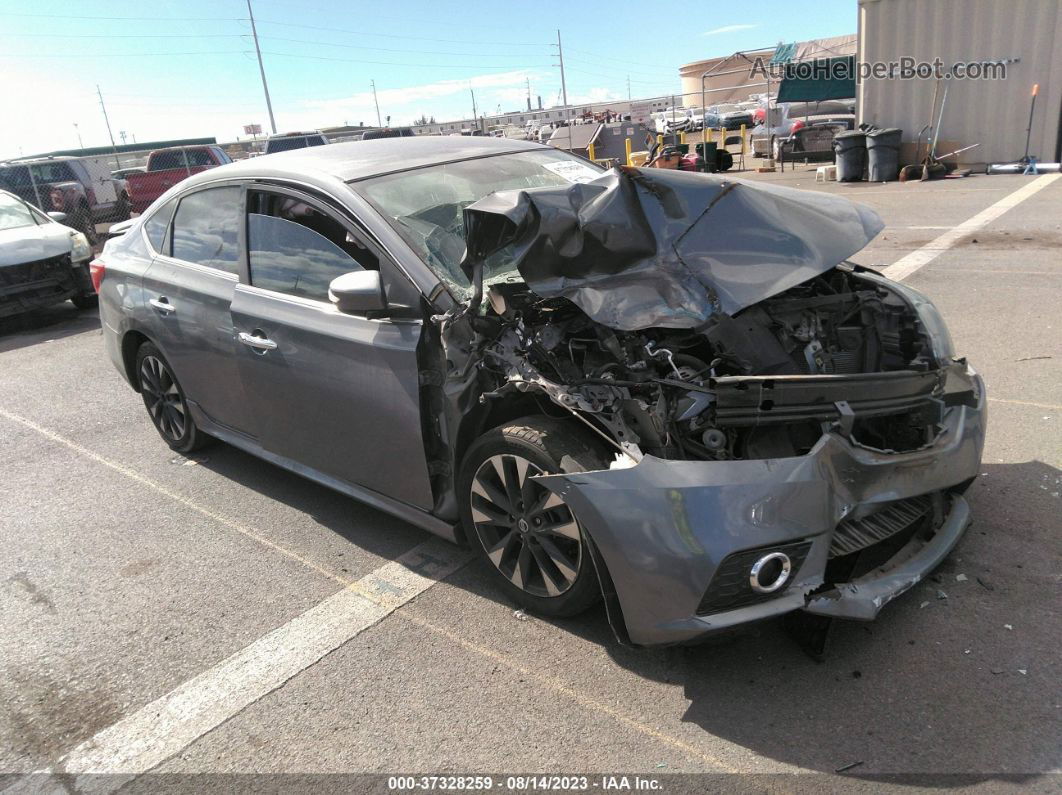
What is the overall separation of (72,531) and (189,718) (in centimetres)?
208

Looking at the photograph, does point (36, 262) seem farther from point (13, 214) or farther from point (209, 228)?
point (209, 228)

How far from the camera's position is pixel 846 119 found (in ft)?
65.9

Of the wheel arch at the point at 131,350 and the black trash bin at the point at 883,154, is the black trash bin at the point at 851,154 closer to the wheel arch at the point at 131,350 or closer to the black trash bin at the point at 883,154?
the black trash bin at the point at 883,154

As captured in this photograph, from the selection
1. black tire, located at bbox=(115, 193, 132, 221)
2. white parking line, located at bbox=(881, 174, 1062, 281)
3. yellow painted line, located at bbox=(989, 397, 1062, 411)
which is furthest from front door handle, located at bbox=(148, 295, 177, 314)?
black tire, located at bbox=(115, 193, 132, 221)

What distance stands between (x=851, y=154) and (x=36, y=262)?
14.8 m

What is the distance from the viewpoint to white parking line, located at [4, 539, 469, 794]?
2.62m

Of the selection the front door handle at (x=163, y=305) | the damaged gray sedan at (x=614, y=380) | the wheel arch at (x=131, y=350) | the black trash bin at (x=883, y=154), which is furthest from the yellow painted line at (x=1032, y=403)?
the black trash bin at (x=883, y=154)

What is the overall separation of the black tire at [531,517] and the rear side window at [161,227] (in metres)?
2.77

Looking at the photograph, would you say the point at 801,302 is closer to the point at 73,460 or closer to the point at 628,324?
the point at 628,324

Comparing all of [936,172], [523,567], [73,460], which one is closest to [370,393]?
[523,567]

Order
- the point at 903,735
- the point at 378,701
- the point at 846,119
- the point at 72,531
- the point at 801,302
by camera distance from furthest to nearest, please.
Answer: the point at 846,119 < the point at 72,531 < the point at 801,302 < the point at 378,701 < the point at 903,735

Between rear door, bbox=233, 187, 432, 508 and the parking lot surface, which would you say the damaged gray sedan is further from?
the parking lot surface

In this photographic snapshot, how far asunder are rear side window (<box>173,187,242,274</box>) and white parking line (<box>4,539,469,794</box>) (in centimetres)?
186

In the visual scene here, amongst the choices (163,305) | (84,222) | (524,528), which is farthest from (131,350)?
(84,222)
